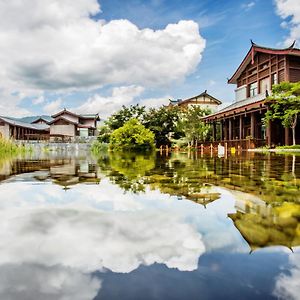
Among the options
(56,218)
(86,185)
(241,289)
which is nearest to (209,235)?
(241,289)

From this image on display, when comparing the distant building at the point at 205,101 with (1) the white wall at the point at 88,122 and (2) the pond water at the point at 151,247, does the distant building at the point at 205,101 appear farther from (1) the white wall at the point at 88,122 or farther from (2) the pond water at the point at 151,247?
(2) the pond water at the point at 151,247

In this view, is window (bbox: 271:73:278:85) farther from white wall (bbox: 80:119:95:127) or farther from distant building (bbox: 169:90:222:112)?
white wall (bbox: 80:119:95:127)

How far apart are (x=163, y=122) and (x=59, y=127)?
2031 centimetres

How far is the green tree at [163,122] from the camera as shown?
29.6 metres

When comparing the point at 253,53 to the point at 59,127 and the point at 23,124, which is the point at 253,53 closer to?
the point at 59,127

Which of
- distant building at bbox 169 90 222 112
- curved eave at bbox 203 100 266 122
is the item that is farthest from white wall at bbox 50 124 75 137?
curved eave at bbox 203 100 266 122

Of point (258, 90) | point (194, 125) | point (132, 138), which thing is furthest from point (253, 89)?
point (132, 138)

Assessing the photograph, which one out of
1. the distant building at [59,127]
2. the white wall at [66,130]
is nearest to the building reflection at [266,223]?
the distant building at [59,127]

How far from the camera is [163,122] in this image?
98.3 ft

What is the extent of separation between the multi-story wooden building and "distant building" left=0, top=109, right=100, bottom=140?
24223 mm

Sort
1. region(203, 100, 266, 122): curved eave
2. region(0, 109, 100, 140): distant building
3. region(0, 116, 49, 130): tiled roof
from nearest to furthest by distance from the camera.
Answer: region(203, 100, 266, 122): curved eave, region(0, 116, 49, 130): tiled roof, region(0, 109, 100, 140): distant building

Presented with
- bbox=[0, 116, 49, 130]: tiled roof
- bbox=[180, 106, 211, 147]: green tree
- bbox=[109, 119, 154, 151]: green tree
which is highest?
bbox=[0, 116, 49, 130]: tiled roof

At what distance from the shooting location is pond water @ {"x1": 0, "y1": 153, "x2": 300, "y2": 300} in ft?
4.01

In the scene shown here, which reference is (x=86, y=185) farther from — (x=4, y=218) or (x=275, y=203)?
(x=275, y=203)
